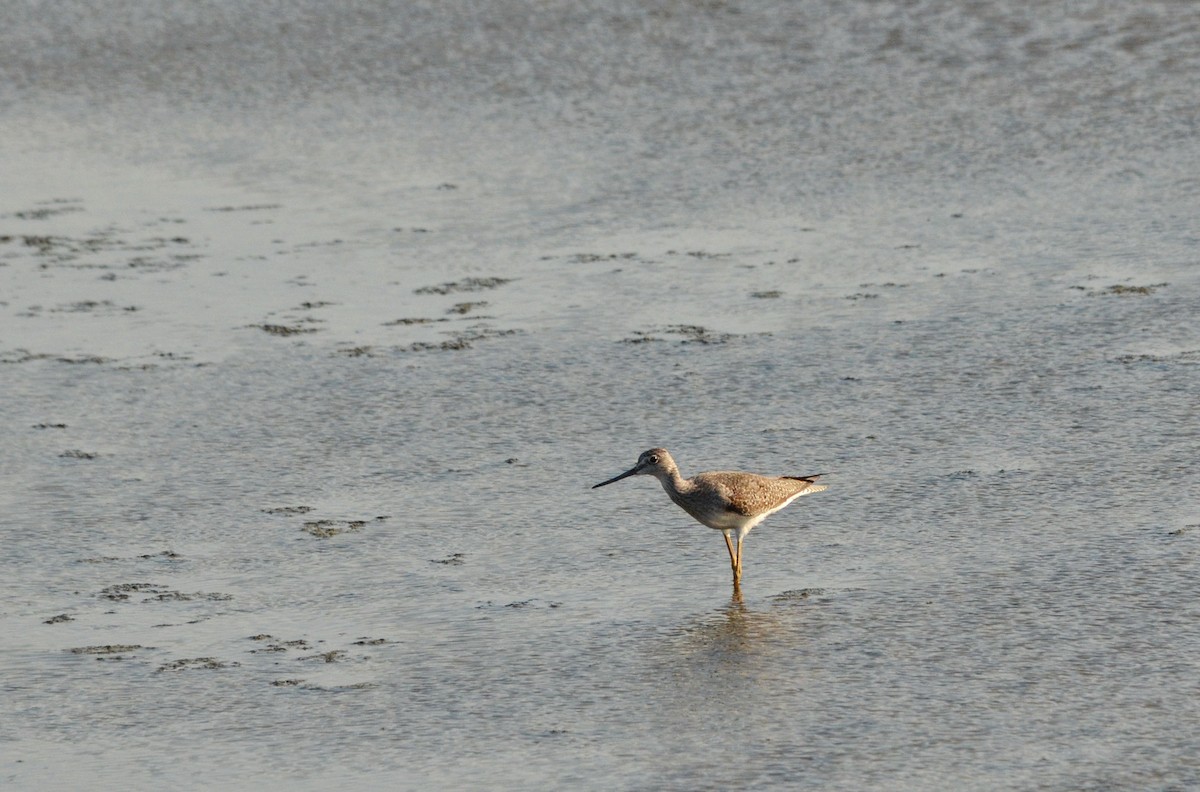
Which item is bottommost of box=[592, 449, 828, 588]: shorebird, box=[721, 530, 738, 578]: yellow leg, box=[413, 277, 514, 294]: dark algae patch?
box=[721, 530, 738, 578]: yellow leg

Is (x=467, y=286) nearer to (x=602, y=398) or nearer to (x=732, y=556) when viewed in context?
(x=602, y=398)

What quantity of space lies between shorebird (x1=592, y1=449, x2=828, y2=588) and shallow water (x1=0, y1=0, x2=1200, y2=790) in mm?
243

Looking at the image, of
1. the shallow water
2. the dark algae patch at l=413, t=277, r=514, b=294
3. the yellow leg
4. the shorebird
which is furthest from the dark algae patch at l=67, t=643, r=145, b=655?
the dark algae patch at l=413, t=277, r=514, b=294

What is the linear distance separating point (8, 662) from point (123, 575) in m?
1.01

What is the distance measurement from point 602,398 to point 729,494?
271cm

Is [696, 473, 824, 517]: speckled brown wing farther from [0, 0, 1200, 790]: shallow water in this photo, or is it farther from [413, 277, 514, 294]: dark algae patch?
[413, 277, 514, 294]: dark algae patch

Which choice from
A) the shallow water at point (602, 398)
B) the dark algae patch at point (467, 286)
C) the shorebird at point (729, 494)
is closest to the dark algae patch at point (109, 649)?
the shallow water at point (602, 398)

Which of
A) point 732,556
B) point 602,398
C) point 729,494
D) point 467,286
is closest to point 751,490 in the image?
point 729,494

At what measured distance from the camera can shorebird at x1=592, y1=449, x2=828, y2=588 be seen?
969cm

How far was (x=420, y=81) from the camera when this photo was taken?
1997 centimetres

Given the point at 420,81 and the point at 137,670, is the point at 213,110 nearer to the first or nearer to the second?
the point at 420,81

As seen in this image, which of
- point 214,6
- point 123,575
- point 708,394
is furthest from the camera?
point 214,6

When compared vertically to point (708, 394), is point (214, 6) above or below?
above

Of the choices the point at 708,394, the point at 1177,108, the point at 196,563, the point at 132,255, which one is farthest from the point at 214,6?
the point at 196,563
